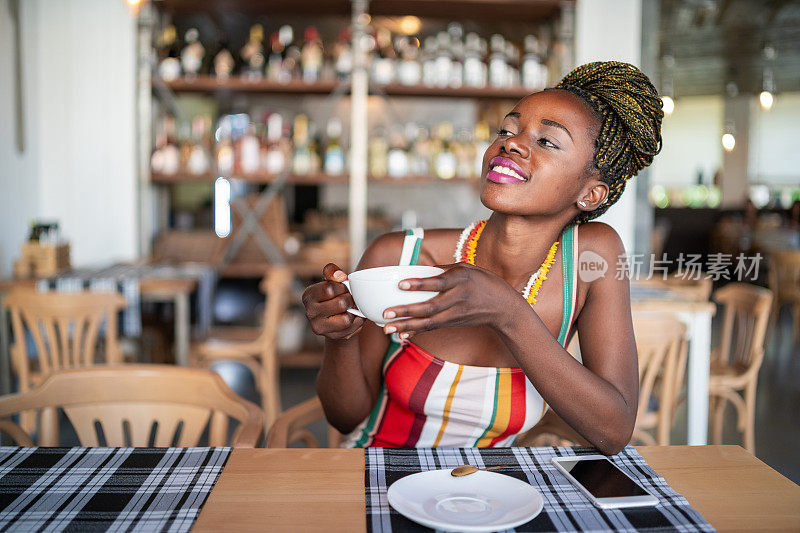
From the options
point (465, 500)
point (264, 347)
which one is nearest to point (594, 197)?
point (465, 500)

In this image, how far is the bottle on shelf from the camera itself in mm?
3971

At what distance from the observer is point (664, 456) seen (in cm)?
93

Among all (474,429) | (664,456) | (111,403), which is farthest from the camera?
(111,403)

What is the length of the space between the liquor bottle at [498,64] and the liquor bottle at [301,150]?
1.11 m

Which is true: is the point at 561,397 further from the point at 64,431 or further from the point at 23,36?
the point at 23,36

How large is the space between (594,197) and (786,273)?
5261mm

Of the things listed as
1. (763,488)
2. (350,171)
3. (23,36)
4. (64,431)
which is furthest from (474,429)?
(23,36)

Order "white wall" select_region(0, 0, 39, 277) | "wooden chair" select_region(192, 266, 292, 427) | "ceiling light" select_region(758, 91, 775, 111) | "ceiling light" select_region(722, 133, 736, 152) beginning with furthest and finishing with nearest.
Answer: "white wall" select_region(0, 0, 39, 277)
"wooden chair" select_region(192, 266, 292, 427)
"ceiling light" select_region(722, 133, 736, 152)
"ceiling light" select_region(758, 91, 775, 111)

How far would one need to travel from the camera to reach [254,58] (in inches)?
158

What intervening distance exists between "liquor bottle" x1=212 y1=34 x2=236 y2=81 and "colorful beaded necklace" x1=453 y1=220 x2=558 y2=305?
2998 mm

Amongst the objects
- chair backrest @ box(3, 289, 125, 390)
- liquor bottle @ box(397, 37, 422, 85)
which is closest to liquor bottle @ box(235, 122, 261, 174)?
liquor bottle @ box(397, 37, 422, 85)

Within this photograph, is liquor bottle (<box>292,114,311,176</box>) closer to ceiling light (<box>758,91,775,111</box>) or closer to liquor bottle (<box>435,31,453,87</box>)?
liquor bottle (<box>435,31,453,87</box>)

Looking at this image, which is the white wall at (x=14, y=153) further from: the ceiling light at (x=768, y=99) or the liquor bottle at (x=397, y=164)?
the ceiling light at (x=768, y=99)

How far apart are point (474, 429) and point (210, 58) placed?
11.6 ft
